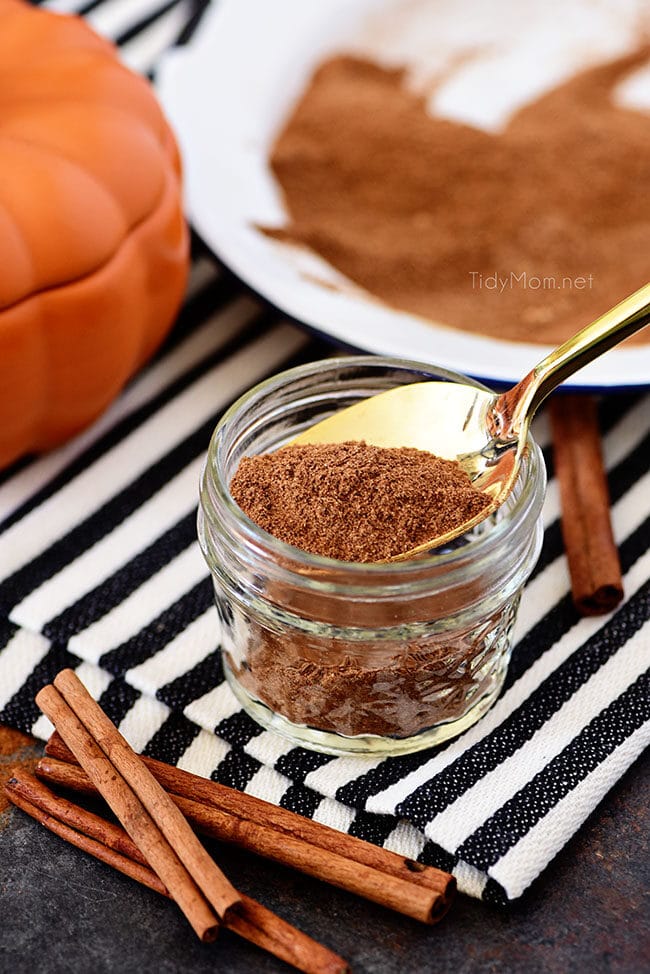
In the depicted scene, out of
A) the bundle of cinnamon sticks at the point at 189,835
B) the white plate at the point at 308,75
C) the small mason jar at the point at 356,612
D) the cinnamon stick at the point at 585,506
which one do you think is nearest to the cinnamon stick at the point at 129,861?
the bundle of cinnamon sticks at the point at 189,835

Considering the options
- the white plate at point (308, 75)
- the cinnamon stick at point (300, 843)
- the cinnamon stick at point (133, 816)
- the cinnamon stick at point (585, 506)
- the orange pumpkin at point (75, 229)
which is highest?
the orange pumpkin at point (75, 229)

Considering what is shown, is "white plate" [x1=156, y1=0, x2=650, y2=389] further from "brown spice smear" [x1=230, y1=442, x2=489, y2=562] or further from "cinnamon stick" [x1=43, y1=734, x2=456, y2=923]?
"cinnamon stick" [x1=43, y1=734, x2=456, y2=923]

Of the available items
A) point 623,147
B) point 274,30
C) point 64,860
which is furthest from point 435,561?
point 274,30

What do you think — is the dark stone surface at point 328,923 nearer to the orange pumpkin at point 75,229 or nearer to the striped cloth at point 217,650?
the striped cloth at point 217,650

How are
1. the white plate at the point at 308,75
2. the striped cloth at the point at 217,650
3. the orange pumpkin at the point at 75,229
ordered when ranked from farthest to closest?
the white plate at the point at 308,75 < the orange pumpkin at the point at 75,229 < the striped cloth at the point at 217,650

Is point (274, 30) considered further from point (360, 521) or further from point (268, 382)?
point (360, 521)

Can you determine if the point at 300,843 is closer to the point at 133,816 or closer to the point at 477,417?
the point at 133,816

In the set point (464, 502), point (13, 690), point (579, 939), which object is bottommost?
point (579, 939)


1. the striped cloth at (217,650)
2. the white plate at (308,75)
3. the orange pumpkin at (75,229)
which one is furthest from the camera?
the white plate at (308,75)
